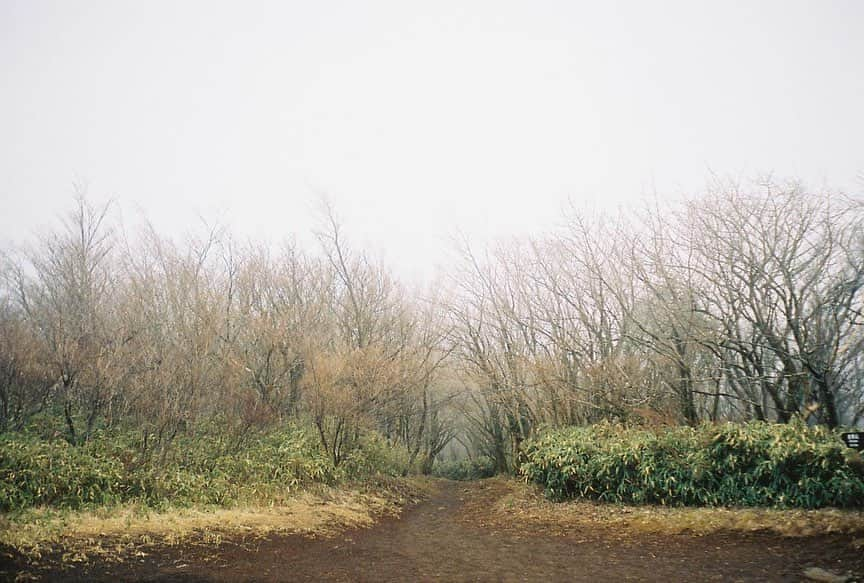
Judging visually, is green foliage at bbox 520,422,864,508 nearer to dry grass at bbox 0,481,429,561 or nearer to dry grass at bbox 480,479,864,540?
dry grass at bbox 480,479,864,540

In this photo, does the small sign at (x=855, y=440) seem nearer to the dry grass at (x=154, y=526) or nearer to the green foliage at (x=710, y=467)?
the green foliage at (x=710, y=467)

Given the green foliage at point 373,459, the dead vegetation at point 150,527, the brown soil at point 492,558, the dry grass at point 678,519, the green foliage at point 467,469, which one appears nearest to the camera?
the brown soil at point 492,558

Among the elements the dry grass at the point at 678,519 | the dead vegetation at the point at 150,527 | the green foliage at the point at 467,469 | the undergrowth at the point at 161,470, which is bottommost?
the green foliage at the point at 467,469

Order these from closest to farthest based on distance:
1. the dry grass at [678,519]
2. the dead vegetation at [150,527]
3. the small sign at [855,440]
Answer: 1. the dead vegetation at [150,527]
2. the dry grass at [678,519]
3. the small sign at [855,440]

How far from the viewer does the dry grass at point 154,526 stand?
594 cm

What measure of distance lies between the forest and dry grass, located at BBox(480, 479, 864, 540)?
196cm

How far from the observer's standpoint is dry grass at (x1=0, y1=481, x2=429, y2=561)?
594 cm

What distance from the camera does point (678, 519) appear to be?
26.3 ft

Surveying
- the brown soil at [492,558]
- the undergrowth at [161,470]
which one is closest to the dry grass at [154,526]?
the brown soil at [492,558]

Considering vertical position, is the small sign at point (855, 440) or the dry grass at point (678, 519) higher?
the small sign at point (855, 440)

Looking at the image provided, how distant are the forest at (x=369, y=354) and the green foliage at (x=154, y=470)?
4 centimetres

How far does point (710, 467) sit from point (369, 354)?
7.23m

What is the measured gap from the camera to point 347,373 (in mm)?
12047

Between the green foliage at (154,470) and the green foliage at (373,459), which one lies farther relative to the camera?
the green foliage at (373,459)
